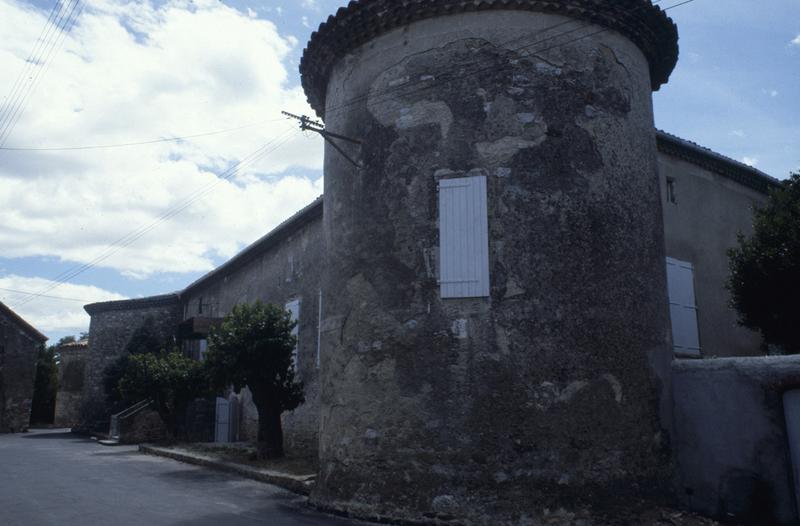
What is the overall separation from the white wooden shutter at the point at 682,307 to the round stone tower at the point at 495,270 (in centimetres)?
325

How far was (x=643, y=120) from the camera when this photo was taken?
918 centimetres

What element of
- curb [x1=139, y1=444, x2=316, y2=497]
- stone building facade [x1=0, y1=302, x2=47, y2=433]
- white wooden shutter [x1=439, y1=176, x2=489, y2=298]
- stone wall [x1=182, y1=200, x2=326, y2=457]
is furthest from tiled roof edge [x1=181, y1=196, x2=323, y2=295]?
stone building facade [x1=0, y1=302, x2=47, y2=433]

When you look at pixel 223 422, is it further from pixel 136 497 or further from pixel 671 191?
pixel 671 191

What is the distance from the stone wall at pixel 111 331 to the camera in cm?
2723

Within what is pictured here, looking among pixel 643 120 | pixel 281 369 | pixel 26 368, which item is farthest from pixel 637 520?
pixel 26 368

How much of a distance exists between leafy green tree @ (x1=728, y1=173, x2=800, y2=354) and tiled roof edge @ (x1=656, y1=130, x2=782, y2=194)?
140 centimetres

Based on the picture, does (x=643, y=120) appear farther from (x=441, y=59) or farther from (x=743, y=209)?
(x=743, y=209)

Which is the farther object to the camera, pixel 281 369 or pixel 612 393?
pixel 281 369

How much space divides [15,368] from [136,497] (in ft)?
72.7

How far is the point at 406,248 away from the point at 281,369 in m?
5.49

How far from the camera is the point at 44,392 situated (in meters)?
38.4

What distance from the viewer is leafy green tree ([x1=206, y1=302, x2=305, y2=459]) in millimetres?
12578

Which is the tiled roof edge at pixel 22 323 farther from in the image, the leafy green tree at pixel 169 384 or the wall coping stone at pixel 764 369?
the wall coping stone at pixel 764 369

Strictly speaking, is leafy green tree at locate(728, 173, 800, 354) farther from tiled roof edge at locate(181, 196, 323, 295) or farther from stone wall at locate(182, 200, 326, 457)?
tiled roof edge at locate(181, 196, 323, 295)
